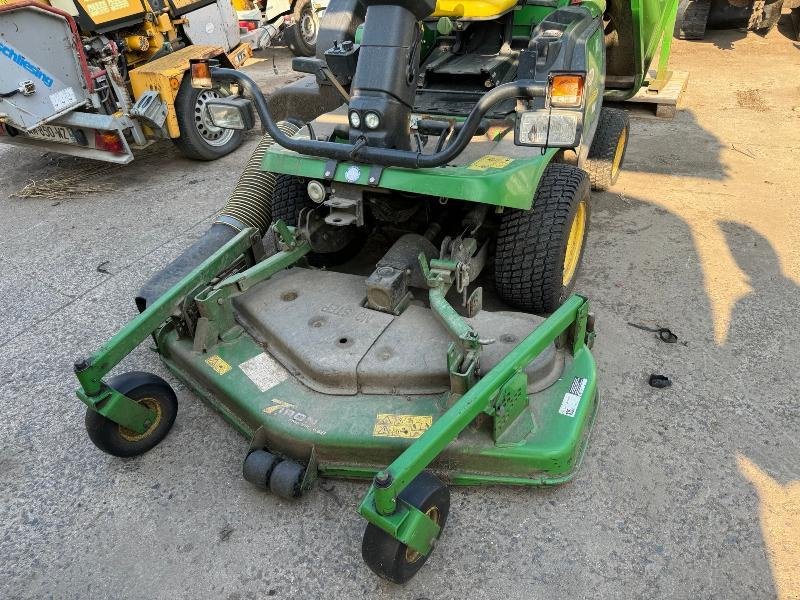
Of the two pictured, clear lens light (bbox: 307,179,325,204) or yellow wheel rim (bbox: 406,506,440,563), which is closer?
yellow wheel rim (bbox: 406,506,440,563)

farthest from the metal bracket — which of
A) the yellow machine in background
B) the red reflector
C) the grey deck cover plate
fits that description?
the red reflector

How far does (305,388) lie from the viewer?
2.32m

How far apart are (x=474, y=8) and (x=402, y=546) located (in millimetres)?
2651

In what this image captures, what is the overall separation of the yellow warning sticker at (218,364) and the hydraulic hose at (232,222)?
1.84ft

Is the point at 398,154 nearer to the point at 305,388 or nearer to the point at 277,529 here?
the point at 305,388

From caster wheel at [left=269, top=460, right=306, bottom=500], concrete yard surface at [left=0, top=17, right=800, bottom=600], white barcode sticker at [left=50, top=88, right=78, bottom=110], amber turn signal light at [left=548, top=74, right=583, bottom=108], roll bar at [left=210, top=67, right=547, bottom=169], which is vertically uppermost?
amber turn signal light at [left=548, top=74, right=583, bottom=108]

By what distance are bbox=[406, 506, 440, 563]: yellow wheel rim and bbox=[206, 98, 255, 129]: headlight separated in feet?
5.67

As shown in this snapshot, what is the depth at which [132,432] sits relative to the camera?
92.2 inches

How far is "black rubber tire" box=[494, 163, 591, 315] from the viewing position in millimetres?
2725

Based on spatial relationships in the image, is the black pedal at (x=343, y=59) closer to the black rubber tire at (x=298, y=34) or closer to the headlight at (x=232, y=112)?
the headlight at (x=232, y=112)

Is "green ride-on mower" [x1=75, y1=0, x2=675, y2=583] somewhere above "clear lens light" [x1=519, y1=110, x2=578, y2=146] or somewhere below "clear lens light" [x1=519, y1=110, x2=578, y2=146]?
below

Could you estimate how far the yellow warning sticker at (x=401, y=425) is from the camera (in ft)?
6.87

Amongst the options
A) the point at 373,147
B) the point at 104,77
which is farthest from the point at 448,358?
the point at 104,77

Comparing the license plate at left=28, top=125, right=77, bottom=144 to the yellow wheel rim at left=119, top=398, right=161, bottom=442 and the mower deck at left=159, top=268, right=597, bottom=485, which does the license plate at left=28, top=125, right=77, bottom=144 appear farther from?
the yellow wheel rim at left=119, top=398, right=161, bottom=442
